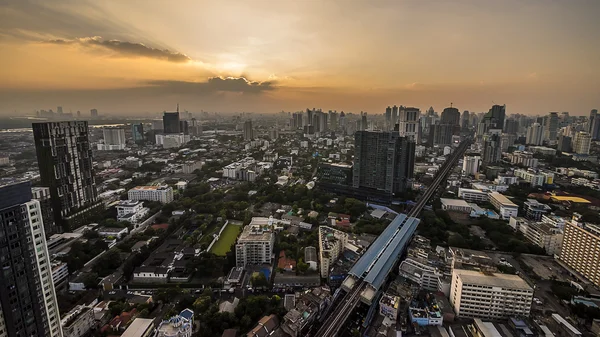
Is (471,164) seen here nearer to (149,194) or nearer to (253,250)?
(253,250)

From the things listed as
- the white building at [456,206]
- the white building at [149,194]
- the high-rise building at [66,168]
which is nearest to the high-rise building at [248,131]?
the white building at [149,194]

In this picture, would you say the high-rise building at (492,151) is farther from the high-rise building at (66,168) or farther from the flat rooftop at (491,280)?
the high-rise building at (66,168)

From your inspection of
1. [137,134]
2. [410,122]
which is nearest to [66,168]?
[410,122]

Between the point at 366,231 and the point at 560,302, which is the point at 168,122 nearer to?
the point at 366,231

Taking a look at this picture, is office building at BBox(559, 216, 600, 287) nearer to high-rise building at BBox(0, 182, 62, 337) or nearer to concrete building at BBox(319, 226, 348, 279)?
concrete building at BBox(319, 226, 348, 279)

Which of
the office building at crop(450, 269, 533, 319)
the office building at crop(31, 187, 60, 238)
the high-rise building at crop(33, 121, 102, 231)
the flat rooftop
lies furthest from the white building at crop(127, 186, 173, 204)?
the office building at crop(450, 269, 533, 319)

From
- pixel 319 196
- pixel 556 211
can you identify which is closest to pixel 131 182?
pixel 319 196
